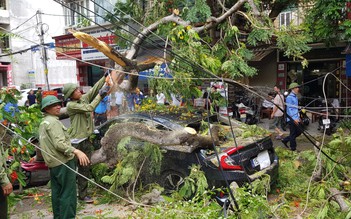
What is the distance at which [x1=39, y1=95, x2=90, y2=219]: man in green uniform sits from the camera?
14.9 feet

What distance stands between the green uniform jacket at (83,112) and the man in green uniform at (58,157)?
950 millimetres

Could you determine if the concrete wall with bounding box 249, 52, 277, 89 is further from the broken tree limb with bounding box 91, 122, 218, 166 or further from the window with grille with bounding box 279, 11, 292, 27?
the broken tree limb with bounding box 91, 122, 218, 166

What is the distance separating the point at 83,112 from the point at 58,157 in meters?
1.35

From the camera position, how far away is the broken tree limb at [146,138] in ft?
17.8

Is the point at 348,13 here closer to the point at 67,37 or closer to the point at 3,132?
the point at 3,132

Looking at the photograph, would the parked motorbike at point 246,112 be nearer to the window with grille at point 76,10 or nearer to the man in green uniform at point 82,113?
the man in green uniform at point 82,113

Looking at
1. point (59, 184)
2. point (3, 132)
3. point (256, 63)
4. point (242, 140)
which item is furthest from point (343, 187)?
point (256, 63)

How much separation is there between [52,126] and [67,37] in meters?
17.9

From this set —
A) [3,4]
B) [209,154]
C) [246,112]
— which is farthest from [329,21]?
[3,4]

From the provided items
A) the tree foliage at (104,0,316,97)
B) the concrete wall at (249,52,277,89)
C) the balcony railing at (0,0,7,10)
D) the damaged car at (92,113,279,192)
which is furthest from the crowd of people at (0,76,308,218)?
the balcony railing at (0,0,7,10)

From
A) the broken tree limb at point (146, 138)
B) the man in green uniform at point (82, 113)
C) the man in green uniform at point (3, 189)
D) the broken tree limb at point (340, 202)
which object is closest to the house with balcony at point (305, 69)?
the broken tree limb at point (146, 138)

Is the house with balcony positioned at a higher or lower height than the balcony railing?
lower

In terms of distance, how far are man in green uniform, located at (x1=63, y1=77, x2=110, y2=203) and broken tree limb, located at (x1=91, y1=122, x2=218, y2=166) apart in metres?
0.31

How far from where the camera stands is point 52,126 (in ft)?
14.9
